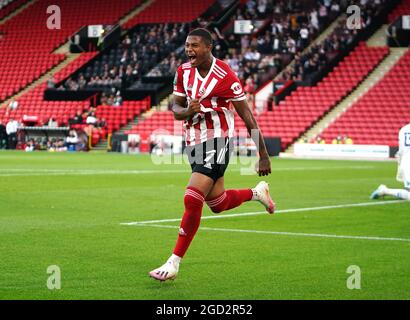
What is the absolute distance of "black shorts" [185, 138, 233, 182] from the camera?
903 centimetres

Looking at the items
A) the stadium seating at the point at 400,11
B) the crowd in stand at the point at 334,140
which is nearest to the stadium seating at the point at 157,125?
the crowd in stand at the point at 334,140

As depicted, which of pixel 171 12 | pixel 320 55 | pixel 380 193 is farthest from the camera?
pixel 171 12

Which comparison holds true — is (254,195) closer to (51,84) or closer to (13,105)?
(13,105)

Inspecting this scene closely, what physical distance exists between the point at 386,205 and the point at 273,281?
354 inches

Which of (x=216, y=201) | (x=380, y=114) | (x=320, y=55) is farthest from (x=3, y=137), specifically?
(x=216, y=201)

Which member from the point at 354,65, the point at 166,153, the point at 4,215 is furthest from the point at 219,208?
the point at 354,65

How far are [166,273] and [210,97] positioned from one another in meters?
1.89

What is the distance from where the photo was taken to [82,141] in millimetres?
46281

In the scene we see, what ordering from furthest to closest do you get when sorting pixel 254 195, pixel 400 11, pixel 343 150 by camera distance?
pixel 400 11 → pixel 343 150 → pixel 254 195

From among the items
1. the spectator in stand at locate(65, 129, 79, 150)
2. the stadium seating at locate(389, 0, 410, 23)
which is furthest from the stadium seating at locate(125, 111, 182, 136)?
the stadium seating at locate(389, 0, 410, 23)

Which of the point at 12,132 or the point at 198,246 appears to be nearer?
the point at 198,246

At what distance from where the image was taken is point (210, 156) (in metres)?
9.05

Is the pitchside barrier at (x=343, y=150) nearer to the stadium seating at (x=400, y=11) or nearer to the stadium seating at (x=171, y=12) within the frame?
the stadium seating at (x=400, y=11)

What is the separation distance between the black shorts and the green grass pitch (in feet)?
3.36
